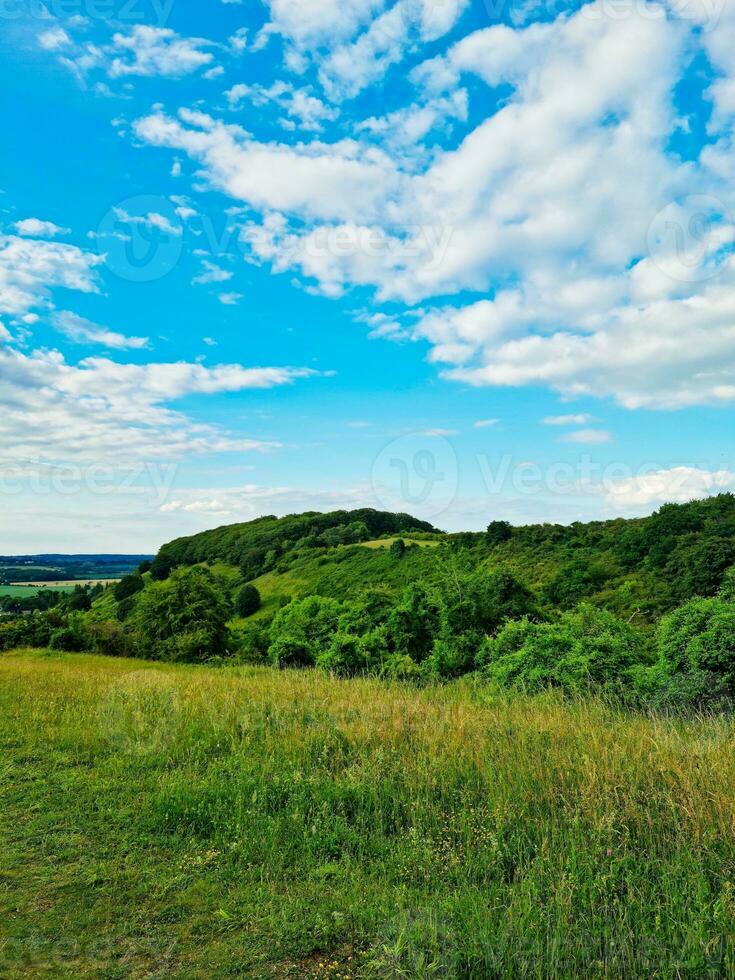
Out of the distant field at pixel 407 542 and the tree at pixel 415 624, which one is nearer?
the tree at pixel 415 624

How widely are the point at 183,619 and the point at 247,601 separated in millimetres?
24828

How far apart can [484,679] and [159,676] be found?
709cm

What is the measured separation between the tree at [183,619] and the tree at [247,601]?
22222mm

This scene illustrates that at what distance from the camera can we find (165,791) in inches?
241

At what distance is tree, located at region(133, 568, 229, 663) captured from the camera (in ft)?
82.1

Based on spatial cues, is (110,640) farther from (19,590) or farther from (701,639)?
(701,639)

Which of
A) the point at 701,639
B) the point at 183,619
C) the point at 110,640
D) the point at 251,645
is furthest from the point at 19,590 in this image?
the point at 701,639

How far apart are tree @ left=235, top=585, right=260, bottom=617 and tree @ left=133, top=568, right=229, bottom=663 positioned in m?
22.2

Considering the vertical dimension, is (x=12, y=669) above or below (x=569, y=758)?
below

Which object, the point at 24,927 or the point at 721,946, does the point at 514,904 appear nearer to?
the point at 721,946

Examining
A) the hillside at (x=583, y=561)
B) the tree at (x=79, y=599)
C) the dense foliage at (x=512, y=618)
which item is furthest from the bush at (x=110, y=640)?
the tree at (x=79, y=599)

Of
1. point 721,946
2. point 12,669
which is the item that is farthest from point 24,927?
point 12,669

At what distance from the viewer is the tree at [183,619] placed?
25016 mm

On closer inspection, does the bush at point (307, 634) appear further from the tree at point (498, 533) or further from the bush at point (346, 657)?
the tree at point (498, 533)
